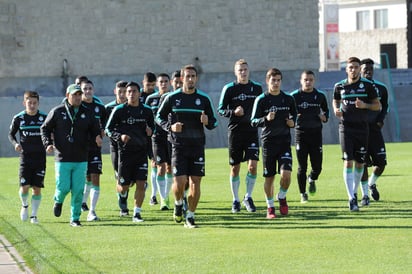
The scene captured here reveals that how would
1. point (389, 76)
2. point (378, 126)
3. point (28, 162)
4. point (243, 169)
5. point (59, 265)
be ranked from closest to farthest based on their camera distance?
point (59, 265), point (28, 162), point (378, 126), point (243, 169), point (389, 76)

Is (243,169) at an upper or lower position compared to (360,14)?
lower

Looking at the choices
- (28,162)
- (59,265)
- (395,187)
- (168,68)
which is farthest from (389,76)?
(59,265)

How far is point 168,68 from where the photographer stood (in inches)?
1844

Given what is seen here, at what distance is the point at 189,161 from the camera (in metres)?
16.8

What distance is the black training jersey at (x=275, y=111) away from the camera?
1777 cm

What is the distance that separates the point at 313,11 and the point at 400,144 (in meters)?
12.1

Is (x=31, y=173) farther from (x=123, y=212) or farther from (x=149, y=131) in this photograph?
(x=149, y=131)

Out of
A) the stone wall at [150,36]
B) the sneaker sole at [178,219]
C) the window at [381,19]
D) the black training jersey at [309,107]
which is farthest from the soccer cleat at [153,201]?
the window at [381,19]

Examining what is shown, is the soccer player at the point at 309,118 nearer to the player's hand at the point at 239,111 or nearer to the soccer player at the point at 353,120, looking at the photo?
the soccer player at the point at 353,120

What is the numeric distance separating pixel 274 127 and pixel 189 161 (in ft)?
5.55

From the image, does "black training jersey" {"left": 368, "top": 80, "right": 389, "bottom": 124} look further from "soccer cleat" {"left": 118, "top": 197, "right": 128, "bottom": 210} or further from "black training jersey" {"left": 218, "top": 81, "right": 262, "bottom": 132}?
"soccer cleat" {"left": 118, "top": 197, "right": 128, "bottom": 210}

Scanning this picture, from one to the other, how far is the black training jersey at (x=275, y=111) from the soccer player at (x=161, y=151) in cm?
248

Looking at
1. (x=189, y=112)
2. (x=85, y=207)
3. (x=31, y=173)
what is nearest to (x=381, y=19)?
(x=85, y=207)

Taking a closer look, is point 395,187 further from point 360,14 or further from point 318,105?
point 360,14
